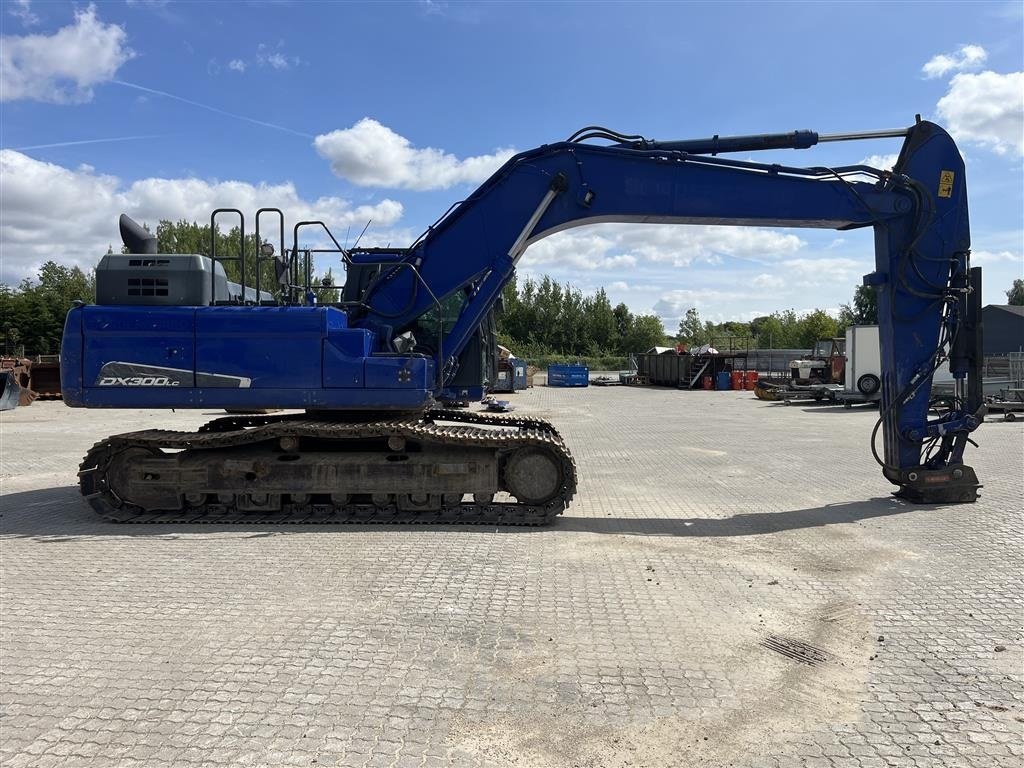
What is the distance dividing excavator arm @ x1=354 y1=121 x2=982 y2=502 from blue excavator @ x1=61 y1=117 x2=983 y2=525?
25 millimetres

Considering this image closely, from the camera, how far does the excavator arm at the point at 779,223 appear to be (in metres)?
8.16

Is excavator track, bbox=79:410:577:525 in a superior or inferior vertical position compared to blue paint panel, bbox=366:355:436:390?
inferior

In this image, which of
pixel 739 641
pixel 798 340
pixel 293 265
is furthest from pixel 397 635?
pixel 798 340

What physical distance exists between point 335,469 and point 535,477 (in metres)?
2.29

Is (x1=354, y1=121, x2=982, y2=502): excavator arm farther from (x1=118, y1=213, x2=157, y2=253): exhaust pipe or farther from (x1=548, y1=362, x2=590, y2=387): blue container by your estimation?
(x1=548, y1=362, x2=590, y2=387): blue container

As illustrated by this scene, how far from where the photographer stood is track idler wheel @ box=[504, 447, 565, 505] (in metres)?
7.64

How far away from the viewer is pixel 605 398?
30.8m

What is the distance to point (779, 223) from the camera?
8398 mm

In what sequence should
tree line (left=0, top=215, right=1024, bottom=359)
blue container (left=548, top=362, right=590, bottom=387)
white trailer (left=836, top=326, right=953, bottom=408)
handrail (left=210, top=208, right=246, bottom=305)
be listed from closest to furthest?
handrail (left=210, top=208, right=246, bottom=305) → white trailer (left=836, top=326, right=953, bottom=408) → blue container (left=548, top=362, right=590, bottom=387) → tree line (left=0, top=215, right=1024, bottom=359)

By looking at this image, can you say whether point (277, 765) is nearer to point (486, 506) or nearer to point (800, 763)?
point (800, 763)

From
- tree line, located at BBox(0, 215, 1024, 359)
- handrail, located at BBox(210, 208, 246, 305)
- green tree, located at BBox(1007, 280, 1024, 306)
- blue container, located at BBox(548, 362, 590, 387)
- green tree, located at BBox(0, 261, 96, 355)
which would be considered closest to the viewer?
handrail, located at BBox(210, 208, 246, 305)

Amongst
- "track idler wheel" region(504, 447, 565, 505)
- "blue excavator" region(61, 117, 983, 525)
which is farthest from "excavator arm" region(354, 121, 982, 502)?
"track idler wheel" region(504, 447, 565, 505)

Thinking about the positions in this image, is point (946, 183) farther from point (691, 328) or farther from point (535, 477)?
point (691, 328)

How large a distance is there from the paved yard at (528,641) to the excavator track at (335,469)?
16.1 inches
